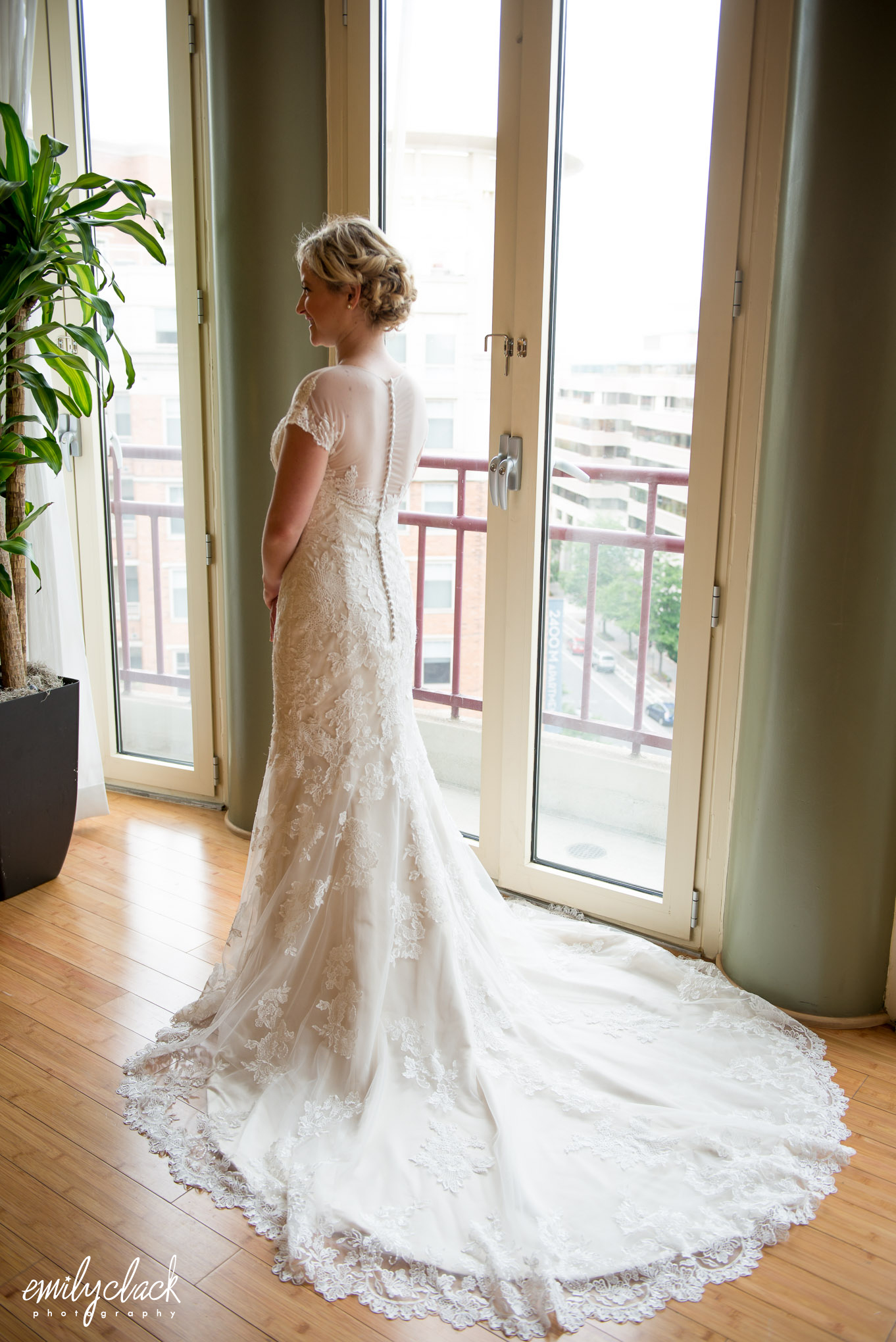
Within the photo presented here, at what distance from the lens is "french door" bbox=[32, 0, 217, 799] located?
3.30 m

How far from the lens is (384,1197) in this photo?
1711 mm

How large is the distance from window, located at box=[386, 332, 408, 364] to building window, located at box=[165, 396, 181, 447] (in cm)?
88

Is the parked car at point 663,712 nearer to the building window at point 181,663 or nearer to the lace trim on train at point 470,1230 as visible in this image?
the lace trim on train at point 470,1230

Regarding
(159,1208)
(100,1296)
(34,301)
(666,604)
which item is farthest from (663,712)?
(34,301)

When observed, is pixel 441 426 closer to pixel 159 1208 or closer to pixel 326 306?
pixel 326 306

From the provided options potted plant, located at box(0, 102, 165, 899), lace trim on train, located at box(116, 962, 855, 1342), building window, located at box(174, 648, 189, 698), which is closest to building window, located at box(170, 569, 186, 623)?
building window, located at box(174, 648, 189, 698)

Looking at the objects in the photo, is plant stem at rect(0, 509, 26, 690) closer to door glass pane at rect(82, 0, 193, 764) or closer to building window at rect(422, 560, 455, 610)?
door glass pane at rect(82, 0, 193, 764)

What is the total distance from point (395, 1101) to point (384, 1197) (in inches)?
8.7

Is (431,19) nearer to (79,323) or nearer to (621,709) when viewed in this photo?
(79,323)

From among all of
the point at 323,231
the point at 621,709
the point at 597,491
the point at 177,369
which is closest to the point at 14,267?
the point at 177,369

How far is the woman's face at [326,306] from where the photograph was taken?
78.7 inches

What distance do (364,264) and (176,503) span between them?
181 centimetres

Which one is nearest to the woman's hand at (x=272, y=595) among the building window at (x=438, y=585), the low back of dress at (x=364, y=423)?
the low back of dress at (x=364, y=423)

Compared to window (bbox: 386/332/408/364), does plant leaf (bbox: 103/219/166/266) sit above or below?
above
